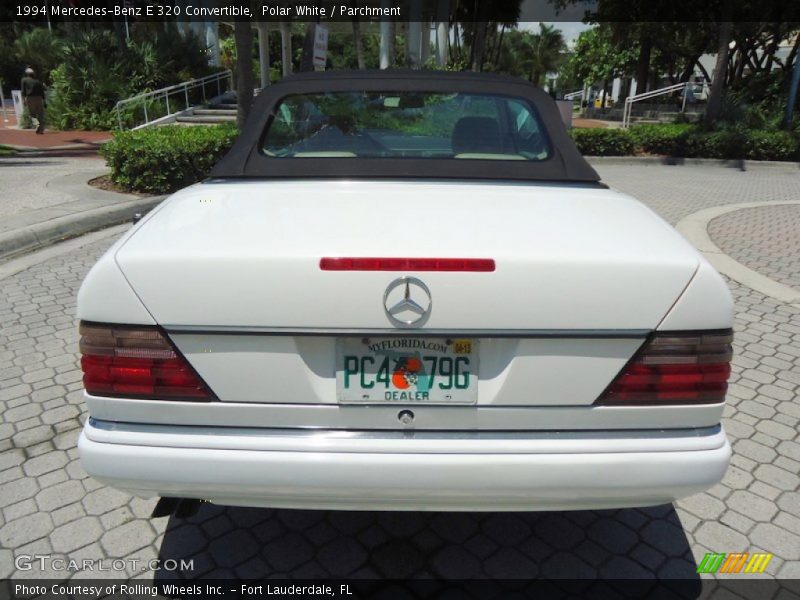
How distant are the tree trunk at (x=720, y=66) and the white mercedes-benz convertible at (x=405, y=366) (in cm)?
1882

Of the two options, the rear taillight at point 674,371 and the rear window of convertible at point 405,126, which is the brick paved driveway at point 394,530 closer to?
the rear taillight at point 674,371

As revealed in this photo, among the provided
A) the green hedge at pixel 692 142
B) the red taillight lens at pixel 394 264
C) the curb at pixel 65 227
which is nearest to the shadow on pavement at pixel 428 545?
the red taillight lens at pixel 394 264

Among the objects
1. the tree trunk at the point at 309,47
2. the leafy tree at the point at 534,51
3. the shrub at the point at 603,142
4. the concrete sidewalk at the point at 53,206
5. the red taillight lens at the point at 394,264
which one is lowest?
the concrete sidewalk at the point at 53,206

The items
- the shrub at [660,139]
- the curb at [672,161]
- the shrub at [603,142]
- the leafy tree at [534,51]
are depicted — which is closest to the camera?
the curb at [672,161]

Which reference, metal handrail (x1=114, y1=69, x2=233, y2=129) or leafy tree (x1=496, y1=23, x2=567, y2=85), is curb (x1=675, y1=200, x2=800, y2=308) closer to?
metal handrail (x1=114, y1=69, x2=233, y2=129)

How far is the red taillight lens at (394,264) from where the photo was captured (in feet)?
5.60

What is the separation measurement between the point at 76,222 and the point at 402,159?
628 centimetres

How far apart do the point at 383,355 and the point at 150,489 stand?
0.82m

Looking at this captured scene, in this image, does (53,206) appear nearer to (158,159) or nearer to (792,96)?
(158,159)

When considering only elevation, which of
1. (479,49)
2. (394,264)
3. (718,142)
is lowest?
(718,142)

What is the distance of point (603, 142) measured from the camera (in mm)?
16828

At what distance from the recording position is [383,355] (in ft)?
5.88

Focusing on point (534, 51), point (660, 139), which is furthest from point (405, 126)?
point (534, 51)

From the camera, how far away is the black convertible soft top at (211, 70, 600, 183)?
2645 millimetres
